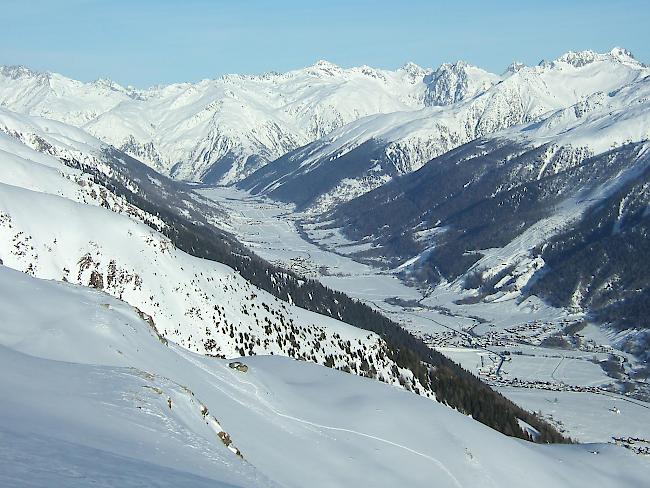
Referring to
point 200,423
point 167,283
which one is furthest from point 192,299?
point 200,423

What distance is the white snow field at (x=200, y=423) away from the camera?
25.0m

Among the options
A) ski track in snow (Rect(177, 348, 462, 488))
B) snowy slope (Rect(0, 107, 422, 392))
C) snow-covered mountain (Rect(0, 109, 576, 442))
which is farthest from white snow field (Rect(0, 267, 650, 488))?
snowy slope (Rect(0, 107, 422, 392))

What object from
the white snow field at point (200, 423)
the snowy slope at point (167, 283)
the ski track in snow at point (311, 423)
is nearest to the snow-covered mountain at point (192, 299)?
the snowy slope at point (167, 283)

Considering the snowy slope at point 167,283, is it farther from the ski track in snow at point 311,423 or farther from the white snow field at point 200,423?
the ski track in snow at point 311,423

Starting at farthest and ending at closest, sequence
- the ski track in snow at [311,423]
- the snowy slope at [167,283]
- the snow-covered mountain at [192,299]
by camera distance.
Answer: the snowy slope at [167,283], the snow-covered mountain at [192,299], the ski track in snow at [311,423]

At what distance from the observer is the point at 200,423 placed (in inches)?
1485

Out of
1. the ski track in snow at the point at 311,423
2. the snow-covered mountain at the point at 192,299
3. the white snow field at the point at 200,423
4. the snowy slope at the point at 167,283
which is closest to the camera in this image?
the white snow field at the point at 200,423

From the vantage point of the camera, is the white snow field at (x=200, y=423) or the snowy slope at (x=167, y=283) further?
the snowy slope at (x=167, y=283)

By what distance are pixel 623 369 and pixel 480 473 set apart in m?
150

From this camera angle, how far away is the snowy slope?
11344 centimetres

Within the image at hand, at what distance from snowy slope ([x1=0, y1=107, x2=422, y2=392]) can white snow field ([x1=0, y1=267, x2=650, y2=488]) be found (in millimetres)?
29223

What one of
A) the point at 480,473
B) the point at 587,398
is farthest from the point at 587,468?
the point at 587,398

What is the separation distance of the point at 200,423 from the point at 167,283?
84.8 meters

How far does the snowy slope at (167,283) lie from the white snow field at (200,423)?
95.9 feet
